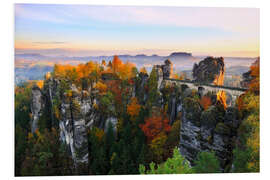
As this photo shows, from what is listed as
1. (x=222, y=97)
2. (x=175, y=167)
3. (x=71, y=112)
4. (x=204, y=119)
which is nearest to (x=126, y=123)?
(x=71, y=112)

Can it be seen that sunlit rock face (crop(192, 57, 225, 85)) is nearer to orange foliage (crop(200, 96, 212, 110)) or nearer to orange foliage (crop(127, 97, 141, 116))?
orange foliage (crop(200, 96, 212, 110))

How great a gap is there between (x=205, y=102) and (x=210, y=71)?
2.98 feet

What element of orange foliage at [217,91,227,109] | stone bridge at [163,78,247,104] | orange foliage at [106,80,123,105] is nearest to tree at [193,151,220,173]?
orange foliage at [217,91,227,109]

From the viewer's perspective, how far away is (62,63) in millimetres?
5969

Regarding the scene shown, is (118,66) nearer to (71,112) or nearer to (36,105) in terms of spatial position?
(71,112)

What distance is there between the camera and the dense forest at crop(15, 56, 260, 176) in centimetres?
584

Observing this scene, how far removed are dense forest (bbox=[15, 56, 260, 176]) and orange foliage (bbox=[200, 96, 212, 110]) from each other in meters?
0.03

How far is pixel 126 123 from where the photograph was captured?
21.1 ft

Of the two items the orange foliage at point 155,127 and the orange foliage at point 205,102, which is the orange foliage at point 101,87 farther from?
the orange foliage at point 205,102

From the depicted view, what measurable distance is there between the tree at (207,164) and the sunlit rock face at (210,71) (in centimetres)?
202

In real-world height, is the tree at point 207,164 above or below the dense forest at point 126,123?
below

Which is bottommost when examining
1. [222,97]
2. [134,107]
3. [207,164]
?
[207,164]

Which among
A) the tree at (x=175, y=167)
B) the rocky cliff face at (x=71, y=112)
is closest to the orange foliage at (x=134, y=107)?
the rocky cliff face at (x=71, y=112)

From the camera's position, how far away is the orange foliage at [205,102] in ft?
19.9
